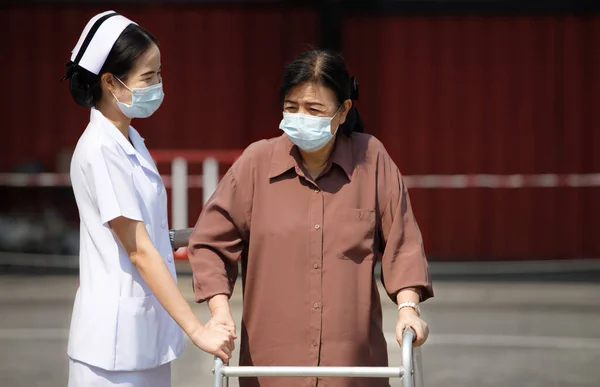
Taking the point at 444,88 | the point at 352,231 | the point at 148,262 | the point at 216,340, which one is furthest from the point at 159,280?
the point at 444,88

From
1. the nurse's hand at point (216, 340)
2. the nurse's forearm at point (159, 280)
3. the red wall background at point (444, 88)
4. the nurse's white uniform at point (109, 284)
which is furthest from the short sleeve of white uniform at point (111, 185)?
the red wall background at point (444, 88)

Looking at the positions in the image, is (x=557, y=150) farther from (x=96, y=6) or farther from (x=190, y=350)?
(x=190, y=350)

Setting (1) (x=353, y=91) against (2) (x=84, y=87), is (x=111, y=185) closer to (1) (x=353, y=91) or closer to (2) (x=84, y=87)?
(2) (x=84, y=87)

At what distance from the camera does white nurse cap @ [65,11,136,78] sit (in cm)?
334

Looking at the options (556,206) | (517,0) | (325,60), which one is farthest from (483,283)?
(325,60)

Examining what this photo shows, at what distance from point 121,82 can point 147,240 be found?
1.58 ft

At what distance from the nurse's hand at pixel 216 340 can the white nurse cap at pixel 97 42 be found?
83 centimetres

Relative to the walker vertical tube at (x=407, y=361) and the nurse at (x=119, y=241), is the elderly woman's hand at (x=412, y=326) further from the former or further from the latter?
the nurse at (x=119, y=241)

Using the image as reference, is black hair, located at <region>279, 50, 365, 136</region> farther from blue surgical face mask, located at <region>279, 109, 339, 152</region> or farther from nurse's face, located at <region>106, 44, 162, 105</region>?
nurse's face, located at <region>106, 44, 162, 105</region>

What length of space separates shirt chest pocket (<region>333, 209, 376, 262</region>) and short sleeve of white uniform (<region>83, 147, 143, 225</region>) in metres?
0.55

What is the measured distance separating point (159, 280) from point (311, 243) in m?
0.43

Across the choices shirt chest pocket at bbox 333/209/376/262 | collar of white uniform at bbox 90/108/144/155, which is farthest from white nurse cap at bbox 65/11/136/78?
shirt chest pocket at bbox 333/209/376/262

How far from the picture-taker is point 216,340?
3072 millimetres

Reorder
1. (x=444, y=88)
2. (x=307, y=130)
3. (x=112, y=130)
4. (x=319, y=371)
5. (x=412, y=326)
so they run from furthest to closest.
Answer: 1. (x=444, y=88)
2. (x=112, y=130)
3. (x=307, y=130)
4. (x=412, y=326)
5. (x=319, y=371)
